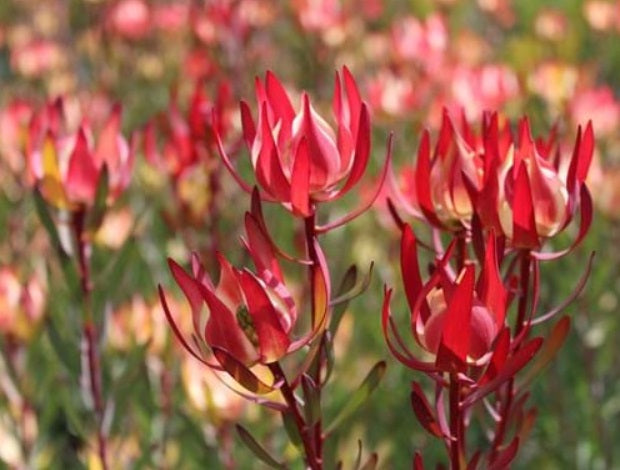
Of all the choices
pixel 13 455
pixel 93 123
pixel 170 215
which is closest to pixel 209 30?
pixel 93 123

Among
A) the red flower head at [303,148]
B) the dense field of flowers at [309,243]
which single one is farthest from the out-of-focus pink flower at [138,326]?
the red flower head at [303,148]

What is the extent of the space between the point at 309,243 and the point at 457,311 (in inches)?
3.8


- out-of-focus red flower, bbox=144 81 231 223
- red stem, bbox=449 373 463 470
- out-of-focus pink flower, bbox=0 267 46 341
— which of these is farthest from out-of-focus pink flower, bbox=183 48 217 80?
red stem, bbox=449 373 463 470

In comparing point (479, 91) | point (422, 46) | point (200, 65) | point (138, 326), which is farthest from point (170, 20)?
point (138, 326)

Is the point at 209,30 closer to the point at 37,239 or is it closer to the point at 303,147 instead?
the point at 37,239

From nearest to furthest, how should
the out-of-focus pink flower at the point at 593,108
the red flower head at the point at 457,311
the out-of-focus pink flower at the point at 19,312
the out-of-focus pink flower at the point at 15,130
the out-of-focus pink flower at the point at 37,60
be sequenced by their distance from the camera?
the red flower head at the point at 457,311 → the out-of-focus pink flower at the point at 19,312 → the out-of-focus pink flower at the point at 15,130 → the out-of-focus pink flower at the point at 593,108 → the out-of-focus pink flower at the point at 37,60

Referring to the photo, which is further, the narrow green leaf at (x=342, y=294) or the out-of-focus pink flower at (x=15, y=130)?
the out-of-focus pink flower at (x=15, y=130)

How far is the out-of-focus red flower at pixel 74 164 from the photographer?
0.95m

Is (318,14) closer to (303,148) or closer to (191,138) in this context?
(191,138)

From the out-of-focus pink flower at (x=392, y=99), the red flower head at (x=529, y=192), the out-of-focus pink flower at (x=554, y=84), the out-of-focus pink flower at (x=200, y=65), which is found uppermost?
the out-of-focus pink flower at (x=200, y=65)

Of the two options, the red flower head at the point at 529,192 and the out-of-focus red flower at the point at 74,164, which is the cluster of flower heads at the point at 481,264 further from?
the out-of-focus red flower at the point at 74,164

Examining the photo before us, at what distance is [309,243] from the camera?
2.06 ft

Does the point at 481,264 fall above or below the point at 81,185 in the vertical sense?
below

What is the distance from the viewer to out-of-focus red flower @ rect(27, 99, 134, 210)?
95cm
